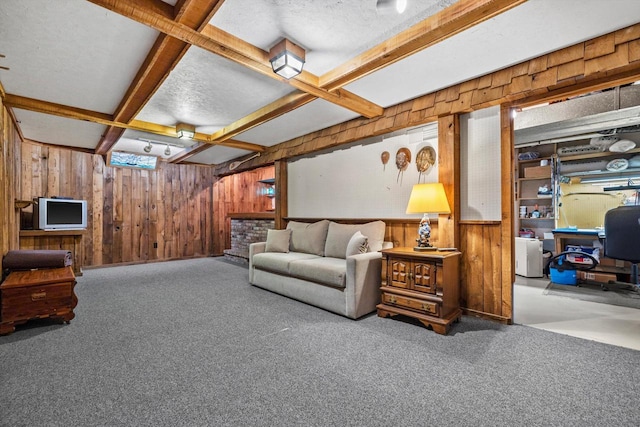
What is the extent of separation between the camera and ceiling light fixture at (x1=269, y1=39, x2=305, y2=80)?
89.3 inches

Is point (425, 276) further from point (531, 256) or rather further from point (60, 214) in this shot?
point (60, 214)

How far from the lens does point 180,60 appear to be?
8.35ft

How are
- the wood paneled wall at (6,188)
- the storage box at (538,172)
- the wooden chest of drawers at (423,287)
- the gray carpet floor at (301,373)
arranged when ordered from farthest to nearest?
the storage box at (538,172) < the wood paneled wall at (6,188) < the wooden chest of drawers at (423,287) < the gray carpet floor at (301,373)

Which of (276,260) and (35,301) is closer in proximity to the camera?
(35,301)

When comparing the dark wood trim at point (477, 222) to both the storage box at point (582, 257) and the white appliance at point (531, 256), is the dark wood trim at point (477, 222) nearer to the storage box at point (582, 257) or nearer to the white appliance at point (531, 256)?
the storage box at point (582, 257)

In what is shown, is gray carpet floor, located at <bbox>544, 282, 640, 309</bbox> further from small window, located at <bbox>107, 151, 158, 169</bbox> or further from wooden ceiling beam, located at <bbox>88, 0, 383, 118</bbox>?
small window, located at <bbox>107, 151, 158, 169</bbox>

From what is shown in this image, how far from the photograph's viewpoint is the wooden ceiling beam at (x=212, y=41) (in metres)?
1.84

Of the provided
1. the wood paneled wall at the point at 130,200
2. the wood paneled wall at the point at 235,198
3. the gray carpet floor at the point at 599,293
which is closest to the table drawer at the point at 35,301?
the wood paneled wall at the point at 130,200

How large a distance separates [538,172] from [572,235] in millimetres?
1485

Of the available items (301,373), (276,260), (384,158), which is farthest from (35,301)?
(384,158)

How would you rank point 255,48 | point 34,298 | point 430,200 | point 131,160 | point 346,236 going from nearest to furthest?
1. point 255,48
2. point 34,298
3. point 430,200
4. point 346,236
5. point 131,160

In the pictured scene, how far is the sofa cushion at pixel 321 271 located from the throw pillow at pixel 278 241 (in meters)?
0.82

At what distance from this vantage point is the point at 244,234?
691 cm

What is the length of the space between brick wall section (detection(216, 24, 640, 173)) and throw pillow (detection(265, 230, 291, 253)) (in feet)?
6.40
